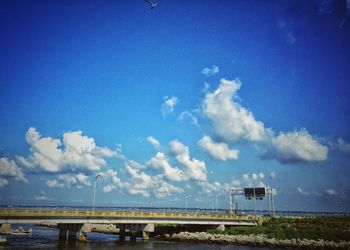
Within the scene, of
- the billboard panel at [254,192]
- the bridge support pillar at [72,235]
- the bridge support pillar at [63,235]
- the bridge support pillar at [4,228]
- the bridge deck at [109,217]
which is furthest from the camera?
the billboard panel at [254,192]

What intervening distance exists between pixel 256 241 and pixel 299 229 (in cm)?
1464

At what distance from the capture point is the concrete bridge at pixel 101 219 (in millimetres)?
61750

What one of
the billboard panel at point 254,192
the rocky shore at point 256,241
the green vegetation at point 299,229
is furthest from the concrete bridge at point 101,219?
the billboard panel at point 254,192

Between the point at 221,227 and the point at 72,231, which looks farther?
the point at 221,227

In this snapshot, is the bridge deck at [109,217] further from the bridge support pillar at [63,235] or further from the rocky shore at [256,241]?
the bridge support pillar at [63,235]

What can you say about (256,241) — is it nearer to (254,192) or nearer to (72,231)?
(254,192)

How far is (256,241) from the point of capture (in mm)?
71250

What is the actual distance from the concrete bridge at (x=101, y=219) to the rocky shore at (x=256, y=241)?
15.6 feet

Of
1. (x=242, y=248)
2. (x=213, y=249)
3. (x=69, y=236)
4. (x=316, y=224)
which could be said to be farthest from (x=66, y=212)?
(x=316, y=224)

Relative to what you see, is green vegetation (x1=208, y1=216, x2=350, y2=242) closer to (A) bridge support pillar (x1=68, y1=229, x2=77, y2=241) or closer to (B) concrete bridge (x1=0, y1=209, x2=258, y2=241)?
(B) concrete bridge (x1=0, y1=209, x2=258, y2=241)

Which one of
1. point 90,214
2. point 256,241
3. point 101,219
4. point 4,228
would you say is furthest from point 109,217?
point 256,241

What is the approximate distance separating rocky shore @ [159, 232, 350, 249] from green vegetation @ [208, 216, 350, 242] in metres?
3.34

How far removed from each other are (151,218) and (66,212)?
19768mm

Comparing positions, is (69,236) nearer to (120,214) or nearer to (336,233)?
(120,214)
